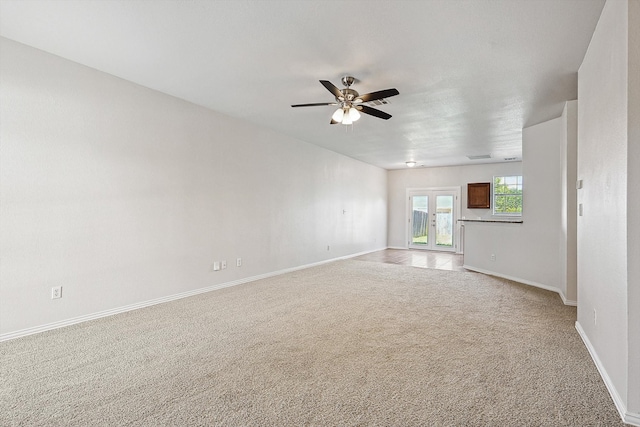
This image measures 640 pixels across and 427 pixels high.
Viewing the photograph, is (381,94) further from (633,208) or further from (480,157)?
(480,157)

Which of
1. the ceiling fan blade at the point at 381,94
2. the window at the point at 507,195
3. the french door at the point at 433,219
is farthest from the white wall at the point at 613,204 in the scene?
the french door at the point at 433,219

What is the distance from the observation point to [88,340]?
290 centimetres

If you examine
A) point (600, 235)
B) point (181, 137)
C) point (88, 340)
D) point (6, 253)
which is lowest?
point (88, 340)

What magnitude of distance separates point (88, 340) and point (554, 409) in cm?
357

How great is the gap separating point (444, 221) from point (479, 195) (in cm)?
126

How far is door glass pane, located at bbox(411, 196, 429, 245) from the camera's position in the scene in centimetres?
1023

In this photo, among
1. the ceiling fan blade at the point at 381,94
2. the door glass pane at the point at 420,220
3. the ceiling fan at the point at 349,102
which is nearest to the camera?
the ceiling fan blade at the point at 381,94

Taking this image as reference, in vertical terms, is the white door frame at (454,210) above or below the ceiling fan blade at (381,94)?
below

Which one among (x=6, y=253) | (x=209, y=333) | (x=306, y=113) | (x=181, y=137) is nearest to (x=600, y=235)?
(x=209, y=333)

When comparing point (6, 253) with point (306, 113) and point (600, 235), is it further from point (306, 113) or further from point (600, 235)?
point (600, 235)

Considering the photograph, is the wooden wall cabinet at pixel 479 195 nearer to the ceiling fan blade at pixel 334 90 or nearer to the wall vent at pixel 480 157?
the wall vent at pixel 480 157

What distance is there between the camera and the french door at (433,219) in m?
9.77

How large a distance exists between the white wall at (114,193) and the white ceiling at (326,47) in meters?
0.36

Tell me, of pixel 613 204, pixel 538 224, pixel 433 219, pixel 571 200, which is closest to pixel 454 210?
pixel 433 219
